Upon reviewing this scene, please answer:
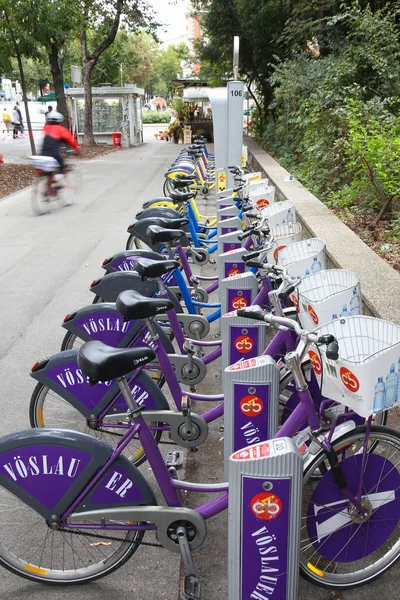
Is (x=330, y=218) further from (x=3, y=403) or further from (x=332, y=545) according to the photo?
(x=332, y=545)

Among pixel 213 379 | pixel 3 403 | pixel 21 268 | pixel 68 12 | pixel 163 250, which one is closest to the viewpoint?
pixel 3 403

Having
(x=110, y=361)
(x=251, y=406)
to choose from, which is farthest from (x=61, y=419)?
(x=110, y=361)

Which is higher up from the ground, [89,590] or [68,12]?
[68,12]

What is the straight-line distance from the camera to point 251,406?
269cm

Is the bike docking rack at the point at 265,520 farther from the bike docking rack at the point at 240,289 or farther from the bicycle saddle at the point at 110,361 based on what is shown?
the bike docking rack at the point at 240,289

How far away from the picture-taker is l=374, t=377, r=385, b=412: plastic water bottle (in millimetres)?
2090

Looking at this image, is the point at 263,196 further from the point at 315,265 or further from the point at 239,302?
the point at 315,265

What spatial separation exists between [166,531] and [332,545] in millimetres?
711

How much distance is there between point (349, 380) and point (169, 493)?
3.15 ft

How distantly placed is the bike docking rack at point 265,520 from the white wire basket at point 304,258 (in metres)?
1.46

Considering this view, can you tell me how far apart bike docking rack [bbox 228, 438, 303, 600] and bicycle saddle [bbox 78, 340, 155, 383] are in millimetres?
516

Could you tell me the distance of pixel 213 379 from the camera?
14.7 ft

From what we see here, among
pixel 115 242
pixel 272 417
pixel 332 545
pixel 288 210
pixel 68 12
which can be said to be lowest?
pixel 115 242

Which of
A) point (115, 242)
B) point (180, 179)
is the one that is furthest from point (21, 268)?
point (180, 179)
